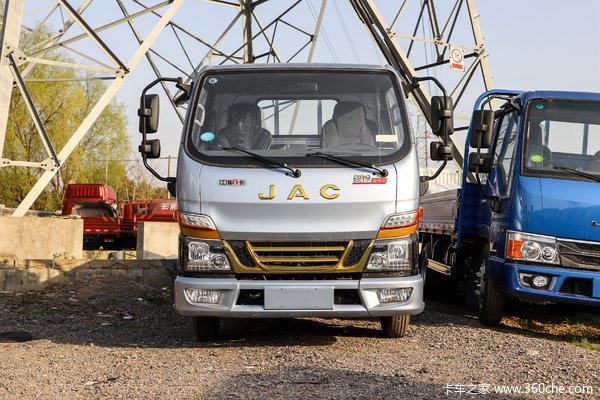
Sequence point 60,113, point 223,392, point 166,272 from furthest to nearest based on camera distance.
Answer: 1. point 60,113
2. point 166,272
3. point 223,392

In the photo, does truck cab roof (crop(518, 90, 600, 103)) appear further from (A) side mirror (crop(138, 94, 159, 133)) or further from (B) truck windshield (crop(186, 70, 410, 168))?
(A) side mirror (crop(138, 94, 159, 133))

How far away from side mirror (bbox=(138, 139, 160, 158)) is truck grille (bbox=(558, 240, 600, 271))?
3793mm

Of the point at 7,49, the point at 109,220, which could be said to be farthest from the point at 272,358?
the point at 109,220

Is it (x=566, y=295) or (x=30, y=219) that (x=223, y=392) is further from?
(x=30, y=219)

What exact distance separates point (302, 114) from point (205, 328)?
6.86 ft

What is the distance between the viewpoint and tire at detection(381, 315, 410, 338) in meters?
7.49

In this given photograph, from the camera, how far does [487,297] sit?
28.6ft

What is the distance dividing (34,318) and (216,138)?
3.48 m

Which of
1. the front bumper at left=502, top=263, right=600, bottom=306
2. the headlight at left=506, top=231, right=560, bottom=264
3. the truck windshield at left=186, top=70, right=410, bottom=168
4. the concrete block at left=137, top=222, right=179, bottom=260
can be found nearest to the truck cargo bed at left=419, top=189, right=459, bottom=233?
the headlight at left=506, top=231, right=560, bottom=264

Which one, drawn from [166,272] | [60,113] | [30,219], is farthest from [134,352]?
[60,113]

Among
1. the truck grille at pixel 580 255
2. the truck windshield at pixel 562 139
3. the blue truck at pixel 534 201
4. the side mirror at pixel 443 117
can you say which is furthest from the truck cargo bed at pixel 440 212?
the side mirror at pixel 443 117

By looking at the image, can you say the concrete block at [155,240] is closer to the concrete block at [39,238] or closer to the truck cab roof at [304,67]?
the concrete block at [39,238]

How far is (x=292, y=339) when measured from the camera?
763 cm

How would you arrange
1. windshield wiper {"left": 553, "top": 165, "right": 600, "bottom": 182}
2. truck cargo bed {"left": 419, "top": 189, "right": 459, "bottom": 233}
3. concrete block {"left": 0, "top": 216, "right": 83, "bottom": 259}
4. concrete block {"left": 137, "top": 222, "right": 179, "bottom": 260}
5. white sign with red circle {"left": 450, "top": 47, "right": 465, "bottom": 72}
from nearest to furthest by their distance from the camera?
windshield wiper {"left": 553, "top": 165, "right": 600, "bottom": 182}, truck cargo bed {"left": 419, "top": 189, "right": 459, "bottom": 233}, concrete block {"left": 0, "top": 216, "right": 83, "bottom": 259}, concrete block {"left": 137, "top": 222, "right": 179, "bottom": 260}, white sign with red circle {"left": 450, "top": 47, "right": 465, "bottom": 72}
